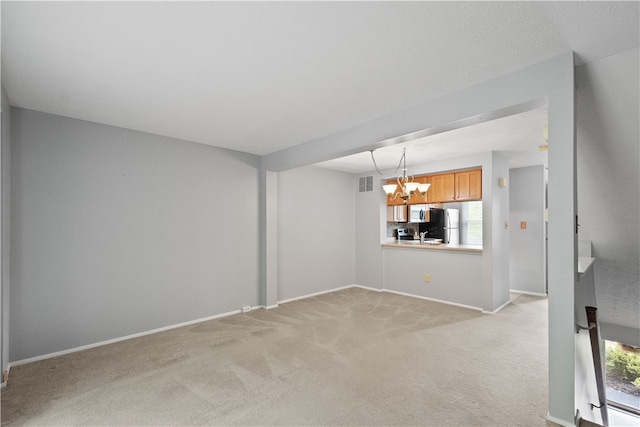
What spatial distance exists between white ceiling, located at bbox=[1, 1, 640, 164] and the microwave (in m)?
3.88

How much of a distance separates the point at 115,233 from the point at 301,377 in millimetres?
2681

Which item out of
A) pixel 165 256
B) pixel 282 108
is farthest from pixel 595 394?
pixel 165 256

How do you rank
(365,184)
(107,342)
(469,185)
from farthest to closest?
(365,184), (469,185), (107,342)

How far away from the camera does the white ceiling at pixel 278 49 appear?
159cm

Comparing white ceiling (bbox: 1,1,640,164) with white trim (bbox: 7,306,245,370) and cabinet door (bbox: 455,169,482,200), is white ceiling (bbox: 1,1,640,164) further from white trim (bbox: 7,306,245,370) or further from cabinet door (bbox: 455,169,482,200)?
cabinet door (bbox: 455,169,482,200)

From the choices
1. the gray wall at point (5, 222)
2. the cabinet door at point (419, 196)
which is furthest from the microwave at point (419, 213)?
the gray wall at point (5, 222)

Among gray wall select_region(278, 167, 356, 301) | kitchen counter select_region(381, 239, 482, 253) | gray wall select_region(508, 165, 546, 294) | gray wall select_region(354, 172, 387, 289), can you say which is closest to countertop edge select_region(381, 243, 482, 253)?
kitchen counter select_region(381, 239, 482, 253)

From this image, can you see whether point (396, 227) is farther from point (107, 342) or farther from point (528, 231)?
point (107, 342)

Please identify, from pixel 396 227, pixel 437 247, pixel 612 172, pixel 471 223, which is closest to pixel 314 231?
pixel 437 247

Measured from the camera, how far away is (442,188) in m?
5.38

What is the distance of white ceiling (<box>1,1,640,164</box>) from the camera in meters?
1.59

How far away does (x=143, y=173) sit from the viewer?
145 inches

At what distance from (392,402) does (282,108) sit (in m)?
2.73

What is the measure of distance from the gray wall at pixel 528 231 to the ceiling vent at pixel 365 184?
2730 millimetres
